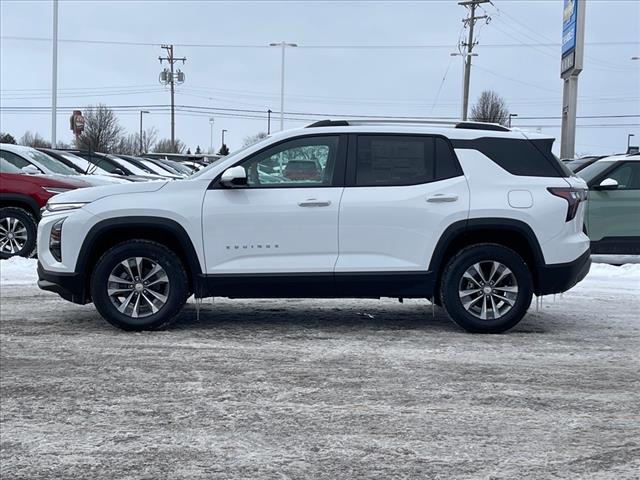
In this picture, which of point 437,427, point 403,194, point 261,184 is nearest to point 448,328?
point 403,194

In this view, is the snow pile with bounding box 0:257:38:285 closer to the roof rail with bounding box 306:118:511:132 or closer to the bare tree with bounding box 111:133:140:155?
the roof rail with bounding box 306:118:511:132

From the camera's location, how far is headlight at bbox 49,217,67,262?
7.25 metres

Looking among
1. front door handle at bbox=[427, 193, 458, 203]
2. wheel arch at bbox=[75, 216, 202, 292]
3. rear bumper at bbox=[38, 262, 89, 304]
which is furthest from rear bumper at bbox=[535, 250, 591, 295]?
rear bumper at bbox=[38, 262, 89, 304]

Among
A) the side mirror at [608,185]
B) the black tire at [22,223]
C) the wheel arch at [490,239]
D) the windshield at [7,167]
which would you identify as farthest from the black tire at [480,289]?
the windshield at [7,167]

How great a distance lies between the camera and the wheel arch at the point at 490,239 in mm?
7125

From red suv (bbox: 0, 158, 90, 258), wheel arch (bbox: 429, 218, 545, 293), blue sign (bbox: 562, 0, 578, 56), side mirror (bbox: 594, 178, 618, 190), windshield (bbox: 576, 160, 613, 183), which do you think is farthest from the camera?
blue sign (bbox: 562, 0, 578, 56)

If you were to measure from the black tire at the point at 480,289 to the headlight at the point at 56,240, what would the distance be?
3.50m

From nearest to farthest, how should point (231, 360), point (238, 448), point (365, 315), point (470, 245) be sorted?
1. point (238, 448)
2. point (231, 360)
3. point (470, 245)
4. point (365, 315)

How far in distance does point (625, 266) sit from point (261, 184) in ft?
22.2

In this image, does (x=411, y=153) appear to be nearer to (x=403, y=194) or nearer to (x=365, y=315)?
(x=403, y=194)

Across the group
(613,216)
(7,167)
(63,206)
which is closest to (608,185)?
(613,216)

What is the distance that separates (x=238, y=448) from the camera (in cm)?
430

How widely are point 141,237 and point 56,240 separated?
770 mm

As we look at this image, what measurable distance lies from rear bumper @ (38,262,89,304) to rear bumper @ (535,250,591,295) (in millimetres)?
4152
